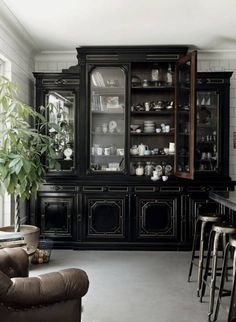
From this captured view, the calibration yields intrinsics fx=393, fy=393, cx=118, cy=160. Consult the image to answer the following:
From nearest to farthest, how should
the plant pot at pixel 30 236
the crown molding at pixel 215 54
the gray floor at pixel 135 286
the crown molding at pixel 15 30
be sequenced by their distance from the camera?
1. the gray floor at pixel 135 286
2. the crown molding at pixel 15 30
3. the plant pot at pixel 30 236
4. the crown molding at pixel 215 54

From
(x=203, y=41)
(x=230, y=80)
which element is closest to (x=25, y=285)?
(x=203, y=41)

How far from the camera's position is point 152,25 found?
4.59 metres

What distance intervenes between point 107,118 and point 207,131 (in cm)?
143

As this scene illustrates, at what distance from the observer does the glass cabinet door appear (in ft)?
18.1

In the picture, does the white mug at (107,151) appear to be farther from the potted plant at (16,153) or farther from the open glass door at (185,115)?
the potted plant at (16,153)

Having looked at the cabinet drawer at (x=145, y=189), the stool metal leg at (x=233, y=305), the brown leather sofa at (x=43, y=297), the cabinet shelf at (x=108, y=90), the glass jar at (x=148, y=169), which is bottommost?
the stool metal leg at (x=233, y=305)

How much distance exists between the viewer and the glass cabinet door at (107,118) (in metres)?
5.51

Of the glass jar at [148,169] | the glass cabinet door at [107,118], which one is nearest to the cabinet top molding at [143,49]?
the glass cabinet door at [107,118]

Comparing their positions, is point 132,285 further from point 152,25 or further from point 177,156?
point 152,25

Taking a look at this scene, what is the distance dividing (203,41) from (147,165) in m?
1.84

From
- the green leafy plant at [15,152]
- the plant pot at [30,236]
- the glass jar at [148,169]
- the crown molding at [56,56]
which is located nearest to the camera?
the green leafy plant at [15,152]

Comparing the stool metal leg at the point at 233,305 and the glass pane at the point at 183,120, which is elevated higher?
the glass pane at the point at 183,120

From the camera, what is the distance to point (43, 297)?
82.4 inches

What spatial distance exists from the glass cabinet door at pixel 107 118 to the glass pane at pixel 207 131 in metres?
1.07
